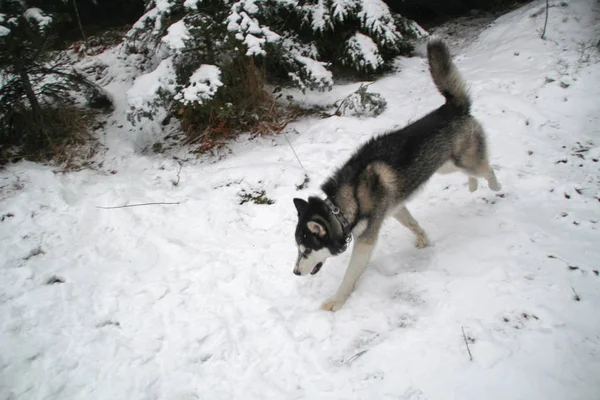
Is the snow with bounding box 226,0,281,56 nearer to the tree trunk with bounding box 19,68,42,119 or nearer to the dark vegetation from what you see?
the dark vegetation

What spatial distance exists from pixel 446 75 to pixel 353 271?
250 cm

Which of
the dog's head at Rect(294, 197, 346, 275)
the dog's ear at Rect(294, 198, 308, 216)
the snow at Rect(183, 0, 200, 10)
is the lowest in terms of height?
the dog's head at Rect(294, 197, 346, 275)

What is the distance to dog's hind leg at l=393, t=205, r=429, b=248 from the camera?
13.0 feet

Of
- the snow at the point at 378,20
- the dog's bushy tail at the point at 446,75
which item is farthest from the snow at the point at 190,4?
the dog's bushy tail at the point at 446,75

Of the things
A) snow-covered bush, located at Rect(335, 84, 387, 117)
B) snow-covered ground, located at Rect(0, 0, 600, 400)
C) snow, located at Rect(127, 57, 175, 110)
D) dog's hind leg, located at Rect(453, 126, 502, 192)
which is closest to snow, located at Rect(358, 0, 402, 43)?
snow-covered bush, located at Rect(335, 84, 387, 117)

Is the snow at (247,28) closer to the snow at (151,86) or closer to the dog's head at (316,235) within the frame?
the snow at (151,86)

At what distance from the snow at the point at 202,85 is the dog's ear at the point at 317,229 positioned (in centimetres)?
358

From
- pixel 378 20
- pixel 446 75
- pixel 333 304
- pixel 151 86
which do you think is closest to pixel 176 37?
pixel 151 86

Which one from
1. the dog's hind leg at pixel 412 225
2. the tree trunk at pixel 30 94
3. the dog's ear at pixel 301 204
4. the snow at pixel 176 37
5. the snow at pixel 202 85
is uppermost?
the snow at pixel 176 37

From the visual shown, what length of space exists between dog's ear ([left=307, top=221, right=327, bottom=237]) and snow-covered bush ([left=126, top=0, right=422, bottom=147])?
359 centimetres

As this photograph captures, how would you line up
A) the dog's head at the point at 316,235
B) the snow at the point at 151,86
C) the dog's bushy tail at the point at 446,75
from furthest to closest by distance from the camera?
1. the snow at the point at 151,86
2. the dog's bushy tail at the point at 446,75
3. the dog's head at the point at 316,235

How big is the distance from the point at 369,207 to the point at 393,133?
0.92 meters

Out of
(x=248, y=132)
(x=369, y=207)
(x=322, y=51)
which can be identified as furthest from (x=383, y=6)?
(x=369, y=207)

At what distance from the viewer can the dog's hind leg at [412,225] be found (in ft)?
13.0
